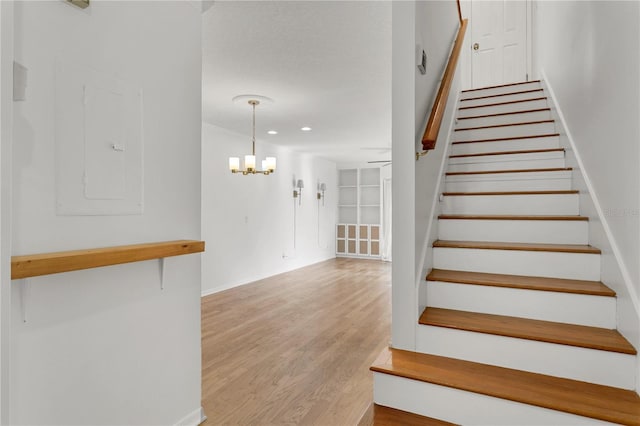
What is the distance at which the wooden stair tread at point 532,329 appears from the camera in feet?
4.86

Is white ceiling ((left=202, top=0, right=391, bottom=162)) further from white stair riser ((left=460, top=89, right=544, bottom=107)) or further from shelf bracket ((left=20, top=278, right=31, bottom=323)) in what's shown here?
shelf bracket ((left=20, top=278, right=31, bottom=323))

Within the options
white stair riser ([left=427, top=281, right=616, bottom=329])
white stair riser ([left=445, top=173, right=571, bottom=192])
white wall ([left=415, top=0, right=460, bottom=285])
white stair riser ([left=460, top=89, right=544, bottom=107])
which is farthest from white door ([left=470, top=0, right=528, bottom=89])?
white stair riser ([left=427, top=281, right=616, bottom=329])

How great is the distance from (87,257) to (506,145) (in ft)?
9.95

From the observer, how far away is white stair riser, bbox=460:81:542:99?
13.1 ft

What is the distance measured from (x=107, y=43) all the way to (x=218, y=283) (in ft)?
14.1

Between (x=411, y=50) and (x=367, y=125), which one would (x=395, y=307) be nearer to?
(x=411, y=50)

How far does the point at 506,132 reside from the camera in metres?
3.14

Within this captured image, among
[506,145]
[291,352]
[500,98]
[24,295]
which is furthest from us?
[500,98]

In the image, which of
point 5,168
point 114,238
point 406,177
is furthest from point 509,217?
point 5,168

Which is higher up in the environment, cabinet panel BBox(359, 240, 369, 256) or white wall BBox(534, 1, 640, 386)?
white wall BBox(534, 1, 640, 386)

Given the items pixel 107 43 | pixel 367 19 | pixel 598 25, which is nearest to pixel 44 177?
pixel 107 43

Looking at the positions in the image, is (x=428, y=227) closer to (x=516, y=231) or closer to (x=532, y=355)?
(x=516, y=231)

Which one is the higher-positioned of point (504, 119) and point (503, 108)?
point (503, 108)

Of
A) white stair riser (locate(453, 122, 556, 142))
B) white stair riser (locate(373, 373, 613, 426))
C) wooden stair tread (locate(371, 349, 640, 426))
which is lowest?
white stair riser (locate(373, 373, 613, 426))
